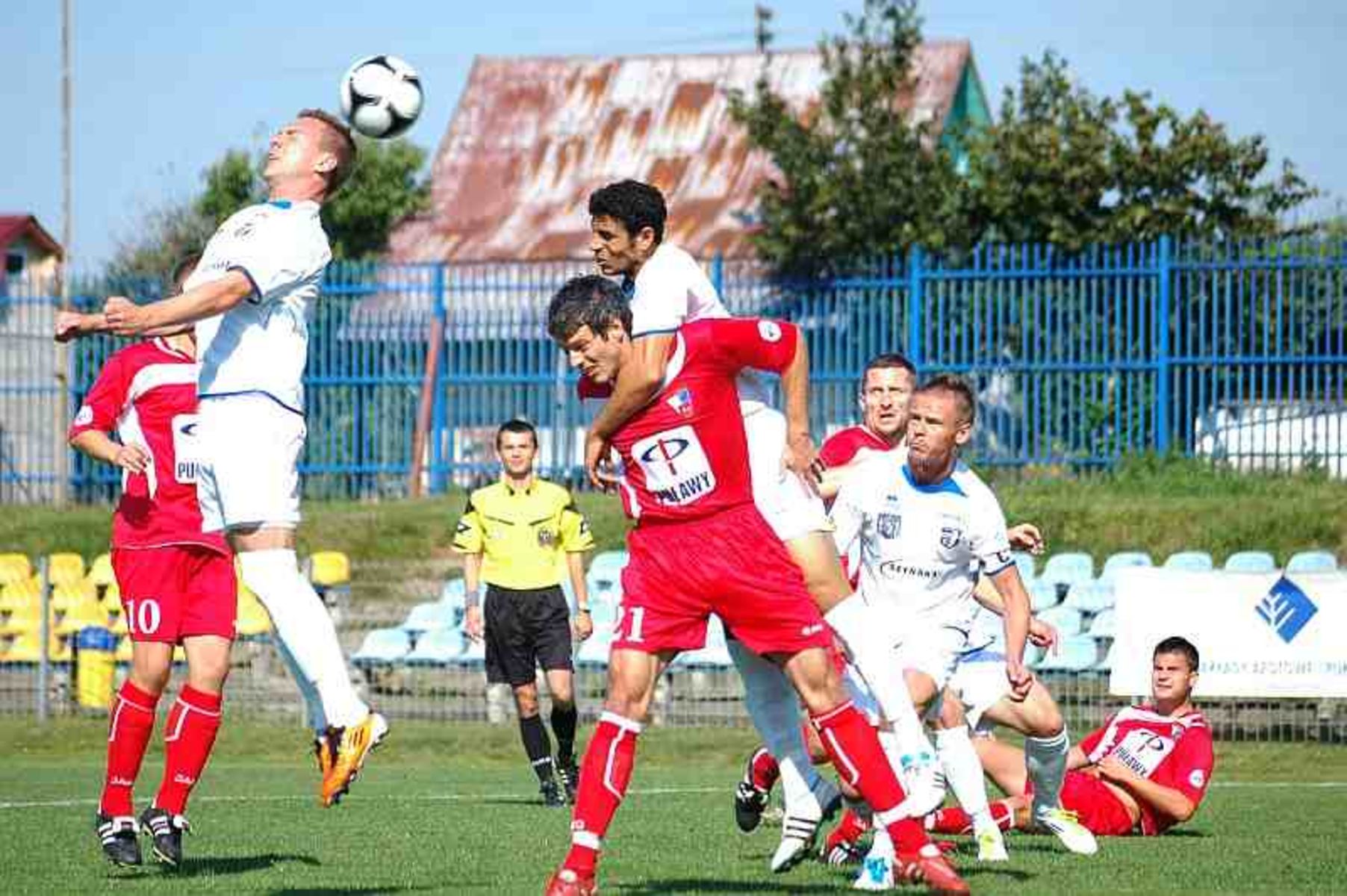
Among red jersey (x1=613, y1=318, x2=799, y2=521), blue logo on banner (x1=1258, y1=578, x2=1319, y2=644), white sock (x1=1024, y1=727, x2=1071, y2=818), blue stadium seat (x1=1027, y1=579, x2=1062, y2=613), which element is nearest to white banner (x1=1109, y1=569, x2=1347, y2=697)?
blue logo on banner (x1=1258, y1=578, x2=1319, y2=644)

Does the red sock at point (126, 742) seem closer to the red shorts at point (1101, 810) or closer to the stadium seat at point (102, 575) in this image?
the red shorts at point (1101, 810)

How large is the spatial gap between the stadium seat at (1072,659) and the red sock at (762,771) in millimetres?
7561

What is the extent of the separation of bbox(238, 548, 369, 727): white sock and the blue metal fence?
16.4 m

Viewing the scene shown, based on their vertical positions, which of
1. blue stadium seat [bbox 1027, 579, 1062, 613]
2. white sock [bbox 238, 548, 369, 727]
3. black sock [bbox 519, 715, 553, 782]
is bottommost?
black sock [bbox 519, 715, 553, 782]

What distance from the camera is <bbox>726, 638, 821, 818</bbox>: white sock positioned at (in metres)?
8.85

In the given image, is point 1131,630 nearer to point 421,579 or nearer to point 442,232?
point 421,579

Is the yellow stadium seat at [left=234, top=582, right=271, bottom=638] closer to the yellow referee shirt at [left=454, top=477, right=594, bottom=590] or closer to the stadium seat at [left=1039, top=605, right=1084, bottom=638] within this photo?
the yellow referee shirt at [left=454, top=477, right=594, bottom=590]

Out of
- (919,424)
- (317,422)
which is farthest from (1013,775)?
(317,422)

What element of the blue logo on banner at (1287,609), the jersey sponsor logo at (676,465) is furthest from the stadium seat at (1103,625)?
the jersey sponsor logo at (676,465)

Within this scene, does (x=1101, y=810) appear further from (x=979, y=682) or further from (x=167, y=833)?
(x=167, y=833)

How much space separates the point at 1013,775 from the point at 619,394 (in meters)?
4.07

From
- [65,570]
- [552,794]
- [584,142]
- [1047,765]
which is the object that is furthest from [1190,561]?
[584,142]

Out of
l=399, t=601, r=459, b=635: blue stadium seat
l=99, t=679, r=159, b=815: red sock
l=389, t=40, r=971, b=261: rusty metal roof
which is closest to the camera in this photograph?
l=99, t=679, r=159, b=815: red sock

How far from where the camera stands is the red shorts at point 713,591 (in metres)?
7.87
